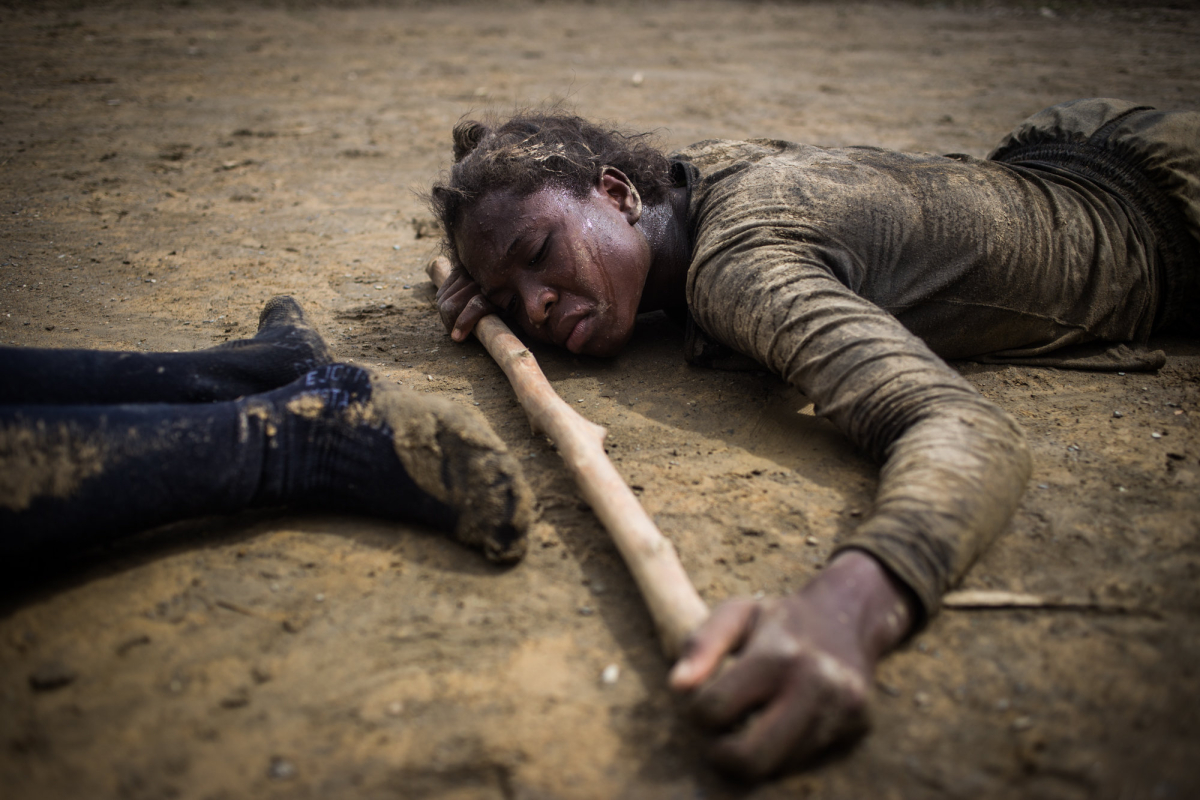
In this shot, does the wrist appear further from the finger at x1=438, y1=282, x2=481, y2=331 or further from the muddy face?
the finger at x1=438, y1=282, x2=481, y2=331

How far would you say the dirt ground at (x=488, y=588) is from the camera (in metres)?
1.23

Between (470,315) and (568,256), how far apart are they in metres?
0.47

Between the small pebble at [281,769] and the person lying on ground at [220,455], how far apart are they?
55 cm

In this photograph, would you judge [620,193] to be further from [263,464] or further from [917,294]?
[263,464]

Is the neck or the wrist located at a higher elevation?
the neck

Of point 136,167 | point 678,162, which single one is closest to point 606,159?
point 678,162

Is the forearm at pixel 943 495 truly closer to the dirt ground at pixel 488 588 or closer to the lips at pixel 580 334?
the dirt ground at pixel 488 588

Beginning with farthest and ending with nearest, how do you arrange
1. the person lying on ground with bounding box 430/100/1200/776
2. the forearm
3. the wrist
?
1. the person lying on ground with bounding box 430/100/1200/776
2. the forearm
3. the wrist

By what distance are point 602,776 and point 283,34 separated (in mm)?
7625

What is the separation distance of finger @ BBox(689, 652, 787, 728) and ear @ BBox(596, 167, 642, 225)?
1.59m

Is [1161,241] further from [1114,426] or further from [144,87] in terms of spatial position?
[144,87]

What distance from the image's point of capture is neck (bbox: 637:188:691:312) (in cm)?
249

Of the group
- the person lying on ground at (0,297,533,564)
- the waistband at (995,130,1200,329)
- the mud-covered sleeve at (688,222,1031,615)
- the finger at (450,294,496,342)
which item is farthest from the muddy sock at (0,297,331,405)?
the waistband at (995,130,1200,329)

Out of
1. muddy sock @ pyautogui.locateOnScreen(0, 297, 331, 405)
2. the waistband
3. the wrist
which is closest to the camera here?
the wrist
